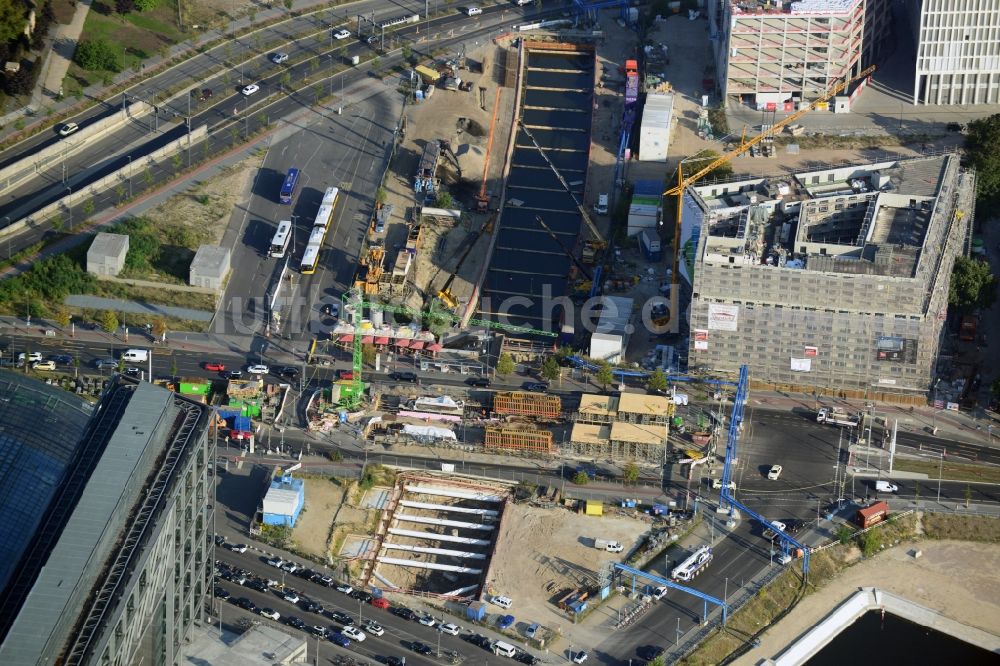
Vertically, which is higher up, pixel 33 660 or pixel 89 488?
pixel 89 488

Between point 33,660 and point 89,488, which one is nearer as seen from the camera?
point 33,660

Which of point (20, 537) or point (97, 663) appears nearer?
point (97, 663)

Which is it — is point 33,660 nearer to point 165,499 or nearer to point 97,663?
point 97,663

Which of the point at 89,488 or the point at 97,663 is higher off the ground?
the point at 89,488

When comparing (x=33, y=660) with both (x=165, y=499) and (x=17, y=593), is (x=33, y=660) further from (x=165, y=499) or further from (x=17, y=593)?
(x=165, y=499)

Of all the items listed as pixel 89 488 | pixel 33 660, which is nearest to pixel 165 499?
pixel 89 488

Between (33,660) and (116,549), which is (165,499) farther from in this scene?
(33,660)

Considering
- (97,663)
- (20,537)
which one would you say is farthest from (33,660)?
(20,537)
